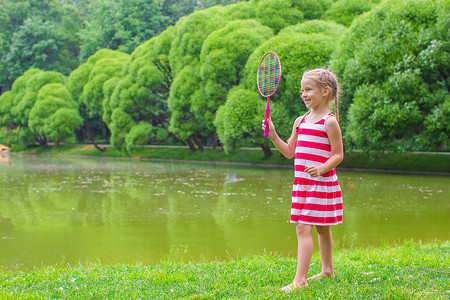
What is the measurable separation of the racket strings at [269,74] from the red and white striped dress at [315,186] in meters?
1.17

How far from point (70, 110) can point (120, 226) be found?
126 ft

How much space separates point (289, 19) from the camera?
30.4 metres

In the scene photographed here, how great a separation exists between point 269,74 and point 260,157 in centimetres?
2473

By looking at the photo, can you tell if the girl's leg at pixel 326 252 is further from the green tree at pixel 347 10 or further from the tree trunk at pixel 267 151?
the green tree at pixel 347 10

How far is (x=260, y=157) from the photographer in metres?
30.5

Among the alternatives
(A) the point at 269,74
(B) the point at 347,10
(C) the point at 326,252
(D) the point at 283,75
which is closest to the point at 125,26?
(B) the point at 347,10

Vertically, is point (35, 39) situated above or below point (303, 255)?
above

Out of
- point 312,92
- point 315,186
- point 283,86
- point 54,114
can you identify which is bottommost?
point 315,186

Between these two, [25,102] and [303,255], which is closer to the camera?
[303,255]

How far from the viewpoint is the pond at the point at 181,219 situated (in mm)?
7887

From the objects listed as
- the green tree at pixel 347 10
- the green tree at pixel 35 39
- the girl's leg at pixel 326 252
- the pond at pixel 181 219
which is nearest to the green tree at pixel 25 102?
the green tree at pixel 35 39

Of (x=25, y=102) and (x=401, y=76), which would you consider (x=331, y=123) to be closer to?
(x=401, y=76)

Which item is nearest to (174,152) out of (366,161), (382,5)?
(366,161)

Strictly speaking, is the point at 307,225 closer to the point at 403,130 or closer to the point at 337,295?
the point at 337,295
